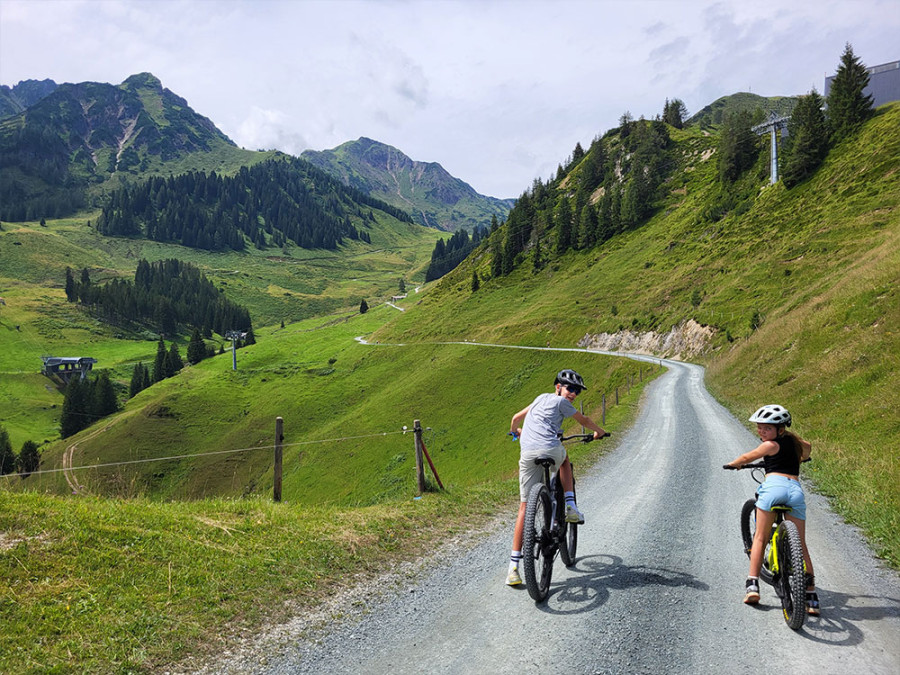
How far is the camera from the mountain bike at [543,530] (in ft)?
A: 22.4

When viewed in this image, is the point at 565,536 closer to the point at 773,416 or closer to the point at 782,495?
the point at 782,495

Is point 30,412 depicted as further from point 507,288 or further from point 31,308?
point 507,288

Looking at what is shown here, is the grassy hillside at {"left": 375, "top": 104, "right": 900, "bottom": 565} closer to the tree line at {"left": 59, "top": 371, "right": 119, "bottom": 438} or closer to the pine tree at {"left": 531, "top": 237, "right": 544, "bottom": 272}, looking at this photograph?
the pine tree at {"left": 531, "top": 237, "right": 544, "bottom": 272}

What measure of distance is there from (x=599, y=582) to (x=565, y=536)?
2.92 feet

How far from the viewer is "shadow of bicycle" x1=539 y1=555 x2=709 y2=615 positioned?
7.07 m

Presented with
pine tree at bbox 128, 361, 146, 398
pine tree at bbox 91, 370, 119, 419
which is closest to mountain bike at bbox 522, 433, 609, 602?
pine tree at bbox 91, 370, 119, 419

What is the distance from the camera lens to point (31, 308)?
190 m

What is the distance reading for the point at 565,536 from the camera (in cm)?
807

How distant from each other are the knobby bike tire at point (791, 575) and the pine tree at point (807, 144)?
95.6 meters

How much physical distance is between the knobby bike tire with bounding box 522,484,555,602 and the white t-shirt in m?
0.71

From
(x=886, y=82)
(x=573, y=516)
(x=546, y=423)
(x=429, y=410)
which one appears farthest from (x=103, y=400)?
(x=886, y=82)

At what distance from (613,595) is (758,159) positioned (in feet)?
414

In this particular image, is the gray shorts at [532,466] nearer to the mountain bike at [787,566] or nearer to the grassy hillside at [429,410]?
the mountain bike at [787,566]

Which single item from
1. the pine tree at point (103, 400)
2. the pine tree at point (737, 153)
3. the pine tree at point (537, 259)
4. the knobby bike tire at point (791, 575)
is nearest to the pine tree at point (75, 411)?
the pine tree at point (103, 400)
